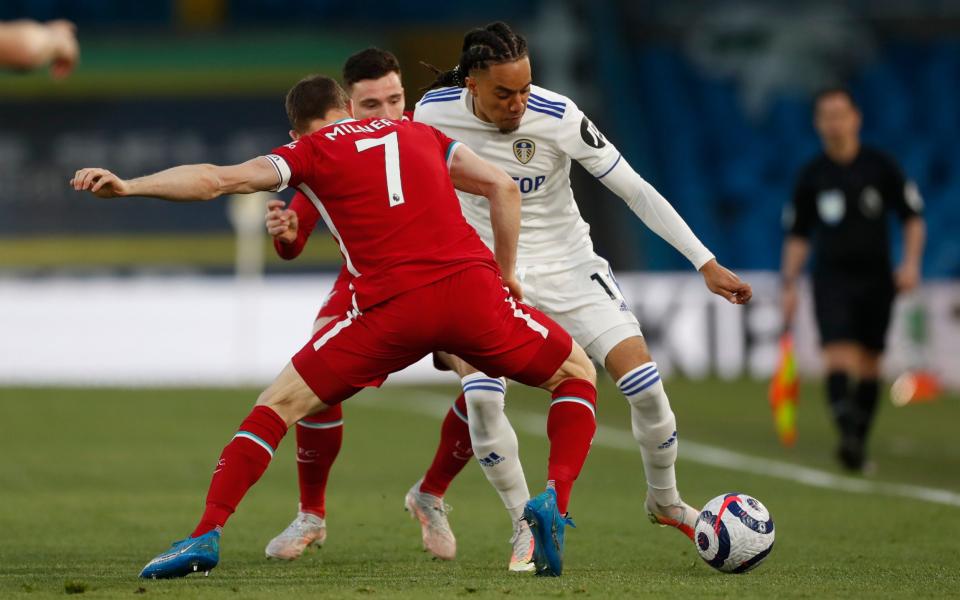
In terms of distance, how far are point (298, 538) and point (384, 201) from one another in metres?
1.67

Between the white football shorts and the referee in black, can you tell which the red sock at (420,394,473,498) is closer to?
the white football shorts

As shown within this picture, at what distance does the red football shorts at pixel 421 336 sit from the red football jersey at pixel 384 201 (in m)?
0.05

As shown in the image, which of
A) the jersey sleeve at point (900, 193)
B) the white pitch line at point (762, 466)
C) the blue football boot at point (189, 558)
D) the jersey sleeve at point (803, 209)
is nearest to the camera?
the blue football boot at point (189, 558)

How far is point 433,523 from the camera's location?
7.00m

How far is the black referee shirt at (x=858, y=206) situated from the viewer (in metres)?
10.9

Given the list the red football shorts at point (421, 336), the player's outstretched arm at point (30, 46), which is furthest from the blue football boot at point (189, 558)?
the player's outstretched arm at point (30, 46)

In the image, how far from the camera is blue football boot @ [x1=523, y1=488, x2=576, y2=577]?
5.71 metres

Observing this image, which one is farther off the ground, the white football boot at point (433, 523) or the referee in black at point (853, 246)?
the referee in black at point (853, 246)

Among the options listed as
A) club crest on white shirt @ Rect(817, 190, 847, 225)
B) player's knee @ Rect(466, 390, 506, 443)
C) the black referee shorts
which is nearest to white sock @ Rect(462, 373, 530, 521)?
player's knee @ Rect(466, 390, 506, 443)

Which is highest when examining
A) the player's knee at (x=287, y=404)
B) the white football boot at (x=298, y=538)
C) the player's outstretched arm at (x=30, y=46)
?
the player's outstretched arm at (x=30, y=46)

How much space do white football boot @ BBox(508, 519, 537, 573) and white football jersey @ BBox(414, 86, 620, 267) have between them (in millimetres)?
1192

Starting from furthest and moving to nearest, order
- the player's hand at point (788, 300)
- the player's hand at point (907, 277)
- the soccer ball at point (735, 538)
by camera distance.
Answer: the player's hand at point (788, 300) → the player's hand at point (907, 277) → the soccer ball at point (735, 538)

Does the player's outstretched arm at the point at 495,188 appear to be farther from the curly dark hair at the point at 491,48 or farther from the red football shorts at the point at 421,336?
the curly dark hair at the point at 491,48

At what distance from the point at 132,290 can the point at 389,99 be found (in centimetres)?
1493
